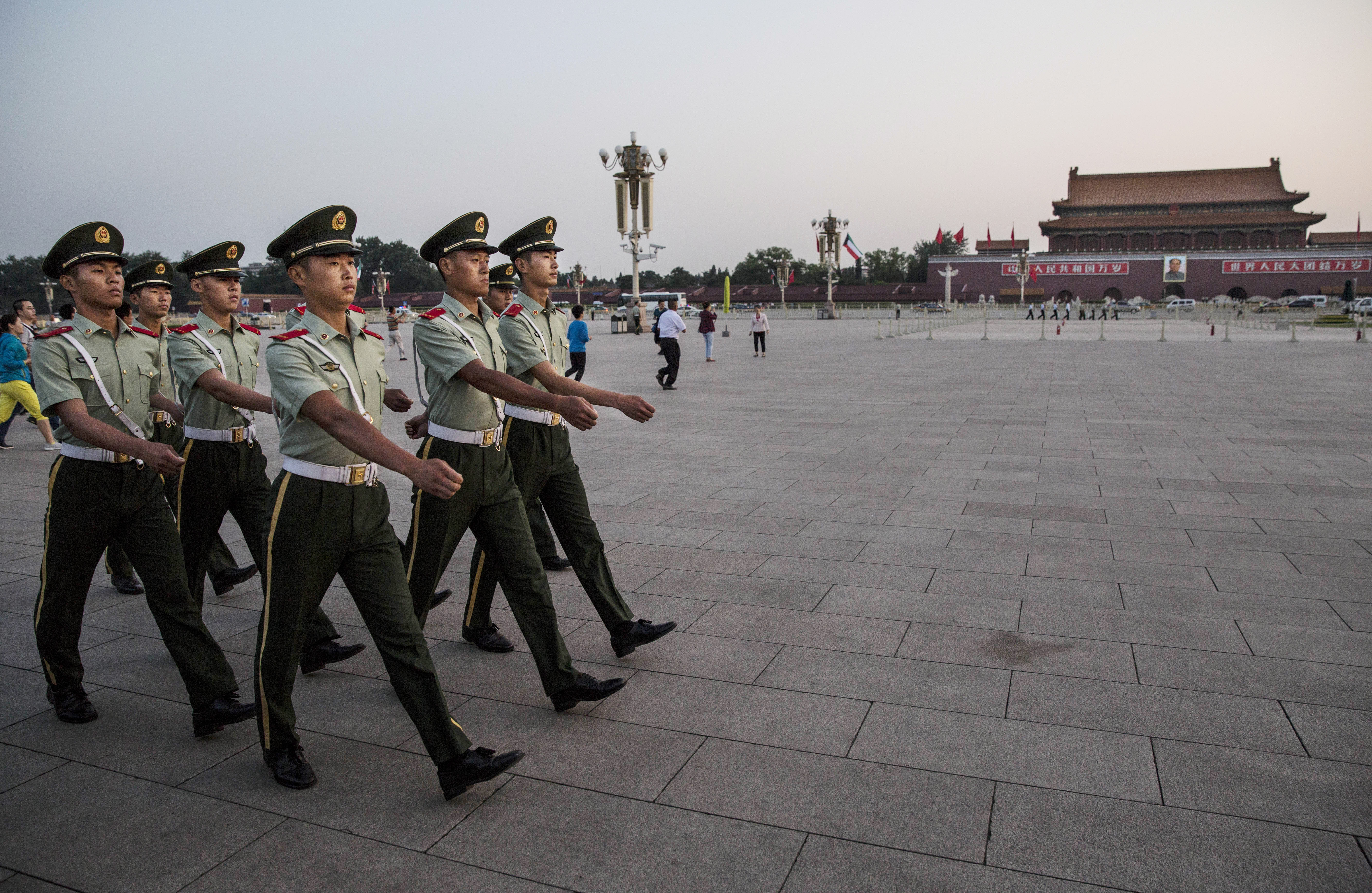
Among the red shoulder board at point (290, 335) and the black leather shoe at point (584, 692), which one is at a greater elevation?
the red shoulder board at point (290, 335)

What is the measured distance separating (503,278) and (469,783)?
2383mm

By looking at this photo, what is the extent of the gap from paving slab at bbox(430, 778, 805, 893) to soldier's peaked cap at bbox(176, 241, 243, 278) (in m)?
2.34

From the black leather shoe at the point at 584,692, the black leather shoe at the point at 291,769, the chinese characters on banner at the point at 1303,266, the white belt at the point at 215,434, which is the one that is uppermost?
the chinese characters on banner at the point at 1303,266

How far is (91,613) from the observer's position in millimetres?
4008

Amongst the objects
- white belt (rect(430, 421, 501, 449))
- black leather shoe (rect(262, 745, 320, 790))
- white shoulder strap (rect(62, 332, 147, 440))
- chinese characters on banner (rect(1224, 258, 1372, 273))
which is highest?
chinese characters on banner (rect(1224, 258, 1372, 273))

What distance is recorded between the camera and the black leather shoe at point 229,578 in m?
4.20

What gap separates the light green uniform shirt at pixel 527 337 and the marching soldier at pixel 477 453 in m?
0.24

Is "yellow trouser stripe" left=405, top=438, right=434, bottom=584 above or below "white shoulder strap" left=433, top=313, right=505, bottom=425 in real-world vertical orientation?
below

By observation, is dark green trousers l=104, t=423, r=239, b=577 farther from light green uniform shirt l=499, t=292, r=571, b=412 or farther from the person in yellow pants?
the person in yellow pants

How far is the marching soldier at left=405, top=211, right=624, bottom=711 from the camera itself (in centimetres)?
286

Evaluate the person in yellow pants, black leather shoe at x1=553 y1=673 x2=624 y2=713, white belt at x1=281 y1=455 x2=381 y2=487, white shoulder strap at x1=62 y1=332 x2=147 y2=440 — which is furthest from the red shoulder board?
the person in yellow pants

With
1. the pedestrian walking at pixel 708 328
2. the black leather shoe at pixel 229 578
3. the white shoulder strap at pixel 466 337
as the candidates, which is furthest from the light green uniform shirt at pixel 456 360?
the pedestrian walking at pixel 708 328

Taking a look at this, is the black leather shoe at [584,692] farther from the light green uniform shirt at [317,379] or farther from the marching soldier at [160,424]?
the marching soldier at [160,424]

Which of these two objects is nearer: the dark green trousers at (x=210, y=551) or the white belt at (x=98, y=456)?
the white belt at (x=98, y=456)
